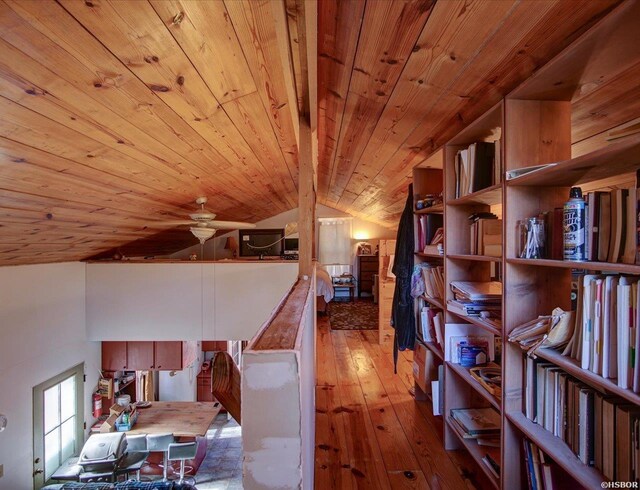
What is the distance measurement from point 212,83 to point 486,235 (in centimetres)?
150

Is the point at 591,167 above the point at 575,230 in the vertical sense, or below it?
above

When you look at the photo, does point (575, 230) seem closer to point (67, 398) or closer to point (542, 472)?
point (542, 472)

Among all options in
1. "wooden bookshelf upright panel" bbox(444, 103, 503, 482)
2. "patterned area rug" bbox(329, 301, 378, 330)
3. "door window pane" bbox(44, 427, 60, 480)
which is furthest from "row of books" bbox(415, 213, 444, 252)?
"door window pane" bbox(44, 427, 60, 480)

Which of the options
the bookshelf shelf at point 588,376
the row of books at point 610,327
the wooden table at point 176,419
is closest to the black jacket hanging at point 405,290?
the bookshelf shelf at point 588,376

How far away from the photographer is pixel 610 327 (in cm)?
90

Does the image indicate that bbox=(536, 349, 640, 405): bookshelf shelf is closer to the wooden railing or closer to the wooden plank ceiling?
the wooden railing

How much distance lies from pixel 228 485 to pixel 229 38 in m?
4.56

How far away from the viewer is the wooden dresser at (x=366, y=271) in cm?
707

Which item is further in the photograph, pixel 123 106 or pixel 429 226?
pixel 429 226

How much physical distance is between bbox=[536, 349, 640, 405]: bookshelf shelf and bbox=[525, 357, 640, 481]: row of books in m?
0.06

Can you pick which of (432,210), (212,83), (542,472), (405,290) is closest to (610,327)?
(542,472)

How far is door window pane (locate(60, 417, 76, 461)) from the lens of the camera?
3.42m

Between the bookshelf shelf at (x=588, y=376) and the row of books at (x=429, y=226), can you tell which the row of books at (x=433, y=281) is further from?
the bookshelf shelf at (x=588, y=376)

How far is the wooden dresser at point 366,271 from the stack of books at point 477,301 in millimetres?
5310
